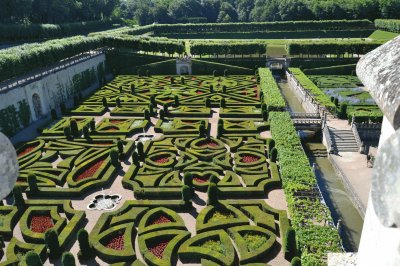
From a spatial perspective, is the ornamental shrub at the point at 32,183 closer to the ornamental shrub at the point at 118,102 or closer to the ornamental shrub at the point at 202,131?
the ornamental shrub at the point at 202,131

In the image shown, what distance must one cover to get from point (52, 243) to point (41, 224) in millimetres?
3034

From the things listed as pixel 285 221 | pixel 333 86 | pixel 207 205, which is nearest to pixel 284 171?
pixel 285 221

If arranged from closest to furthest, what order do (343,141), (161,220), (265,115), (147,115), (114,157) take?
(161,220) → (114,157) → (343,141) → (265,115) → (147,115)

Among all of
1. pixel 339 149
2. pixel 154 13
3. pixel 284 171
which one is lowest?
pixel 339 149

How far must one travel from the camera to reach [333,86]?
46.8 m

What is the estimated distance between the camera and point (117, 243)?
17.1 meters

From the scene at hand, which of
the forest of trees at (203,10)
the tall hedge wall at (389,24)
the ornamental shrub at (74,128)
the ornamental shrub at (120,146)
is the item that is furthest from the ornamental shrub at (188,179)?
the tall hedge wall at (389,24)

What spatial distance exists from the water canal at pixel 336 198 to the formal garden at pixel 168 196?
3.50m

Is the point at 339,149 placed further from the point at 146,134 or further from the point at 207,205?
the point at 146,134

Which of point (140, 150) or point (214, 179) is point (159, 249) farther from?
point (140, 150)

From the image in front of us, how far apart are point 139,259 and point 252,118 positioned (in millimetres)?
21438

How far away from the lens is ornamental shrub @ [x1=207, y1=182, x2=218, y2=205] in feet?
64.3

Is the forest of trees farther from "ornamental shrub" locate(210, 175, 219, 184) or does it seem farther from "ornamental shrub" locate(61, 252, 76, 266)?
"ornamental shrub" locate(61, 252, 76, 266)

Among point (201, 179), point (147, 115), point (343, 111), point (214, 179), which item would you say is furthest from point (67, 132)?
point (343, 111)
